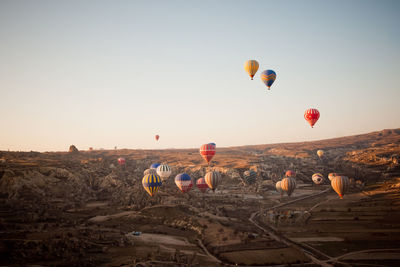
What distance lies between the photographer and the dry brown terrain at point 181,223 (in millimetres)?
26719

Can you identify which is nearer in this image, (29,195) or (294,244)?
(294,244)

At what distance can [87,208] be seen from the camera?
5094cm

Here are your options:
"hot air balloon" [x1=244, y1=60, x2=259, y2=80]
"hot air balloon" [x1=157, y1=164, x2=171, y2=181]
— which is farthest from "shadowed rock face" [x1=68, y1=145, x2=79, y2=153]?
"hot air balloon" [x1=244, y1=60, x2=259, y2=80]

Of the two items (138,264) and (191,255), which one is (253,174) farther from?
(138,264)

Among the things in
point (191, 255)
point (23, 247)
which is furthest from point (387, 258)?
point (23, 247)

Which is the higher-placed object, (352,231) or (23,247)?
(23,247)

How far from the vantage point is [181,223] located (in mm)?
40594

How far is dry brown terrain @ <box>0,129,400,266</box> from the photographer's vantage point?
26.7 meters

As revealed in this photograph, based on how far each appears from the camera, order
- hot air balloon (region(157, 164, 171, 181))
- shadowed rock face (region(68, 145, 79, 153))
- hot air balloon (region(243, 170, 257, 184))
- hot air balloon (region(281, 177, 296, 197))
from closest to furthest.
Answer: hot air balloon (region(281, 177, 296, 197))
hot air balloon (region(157, 164, 171, 181))
hot air balloon (region(243, 170, 257, 184))
shadowed rock face (region(68, 145, 79, 153))

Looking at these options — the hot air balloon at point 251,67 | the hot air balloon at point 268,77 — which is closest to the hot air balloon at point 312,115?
the hot air balloon at point 268,77

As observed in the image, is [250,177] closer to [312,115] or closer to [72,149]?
[312,115]

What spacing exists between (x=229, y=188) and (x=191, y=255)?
167 ft

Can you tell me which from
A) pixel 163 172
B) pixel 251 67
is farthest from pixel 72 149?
pixel 251 67

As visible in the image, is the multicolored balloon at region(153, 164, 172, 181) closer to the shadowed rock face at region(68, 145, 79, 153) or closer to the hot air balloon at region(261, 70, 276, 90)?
the hot air balloon at region(261, 70, 276, 90)
